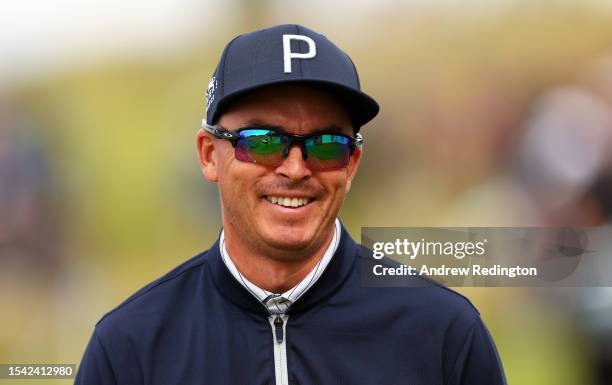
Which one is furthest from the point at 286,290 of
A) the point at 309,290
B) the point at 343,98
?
the point at 343,98

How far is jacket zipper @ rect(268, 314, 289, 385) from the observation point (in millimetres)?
1740

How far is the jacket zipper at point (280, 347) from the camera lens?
68.5 inches

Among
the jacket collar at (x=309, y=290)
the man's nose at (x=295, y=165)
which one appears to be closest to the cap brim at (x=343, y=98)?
the man's nose at (x=295, y=165)

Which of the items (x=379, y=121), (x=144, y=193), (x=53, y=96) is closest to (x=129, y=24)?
(x=53, y=96)

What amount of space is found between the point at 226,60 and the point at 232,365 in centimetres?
74

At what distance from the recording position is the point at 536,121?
308cm

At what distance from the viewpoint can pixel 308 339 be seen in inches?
69.8

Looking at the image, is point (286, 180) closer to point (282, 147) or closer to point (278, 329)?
point (282, 147)

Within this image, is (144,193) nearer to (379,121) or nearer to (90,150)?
(90,150)

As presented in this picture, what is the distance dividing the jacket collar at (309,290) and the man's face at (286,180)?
0.13 metres

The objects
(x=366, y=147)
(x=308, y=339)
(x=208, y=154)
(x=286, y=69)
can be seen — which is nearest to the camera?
(x=286, y=69)

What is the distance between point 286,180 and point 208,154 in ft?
0.95

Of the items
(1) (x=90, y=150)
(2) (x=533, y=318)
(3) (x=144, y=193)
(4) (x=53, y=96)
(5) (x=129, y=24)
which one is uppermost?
(5) (x=129, y=24)

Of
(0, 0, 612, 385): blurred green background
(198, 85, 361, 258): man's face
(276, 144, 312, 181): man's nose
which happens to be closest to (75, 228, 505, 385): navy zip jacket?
(198, 85, 361, 258): man's face
